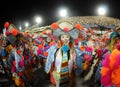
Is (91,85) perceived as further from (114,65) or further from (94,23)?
(94,23)

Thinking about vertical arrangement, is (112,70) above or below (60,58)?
below

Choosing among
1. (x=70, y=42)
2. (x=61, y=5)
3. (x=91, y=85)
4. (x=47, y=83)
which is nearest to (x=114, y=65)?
(x=70, y=42)

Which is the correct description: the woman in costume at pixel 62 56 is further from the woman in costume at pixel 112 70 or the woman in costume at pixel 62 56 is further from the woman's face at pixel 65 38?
the woman in costume at pixel 112 70

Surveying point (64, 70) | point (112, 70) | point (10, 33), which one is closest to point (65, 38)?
point (64, 70)

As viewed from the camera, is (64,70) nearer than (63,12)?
Yes

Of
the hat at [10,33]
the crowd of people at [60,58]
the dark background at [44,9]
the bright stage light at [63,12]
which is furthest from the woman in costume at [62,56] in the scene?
the bright stage light at [63,12]

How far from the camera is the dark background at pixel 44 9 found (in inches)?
579

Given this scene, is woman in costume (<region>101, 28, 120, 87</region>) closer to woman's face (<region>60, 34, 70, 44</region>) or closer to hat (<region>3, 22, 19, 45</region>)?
woman's face (<region>60, 34, 70, 44</region>)

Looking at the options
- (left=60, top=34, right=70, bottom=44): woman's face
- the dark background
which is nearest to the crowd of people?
(left=60, top=34, right=70, bottom=44): woman's face

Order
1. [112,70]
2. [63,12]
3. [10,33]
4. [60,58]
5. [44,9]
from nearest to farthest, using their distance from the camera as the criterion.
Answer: [112,70] → [60,58] → [10,33] → [44,9] → [63,12]

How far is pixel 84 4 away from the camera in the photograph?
73.4 ft

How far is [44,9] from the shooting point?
20547mm

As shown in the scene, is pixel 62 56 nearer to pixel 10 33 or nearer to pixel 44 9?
pixel 10 33

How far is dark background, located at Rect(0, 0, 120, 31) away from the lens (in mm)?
14705
